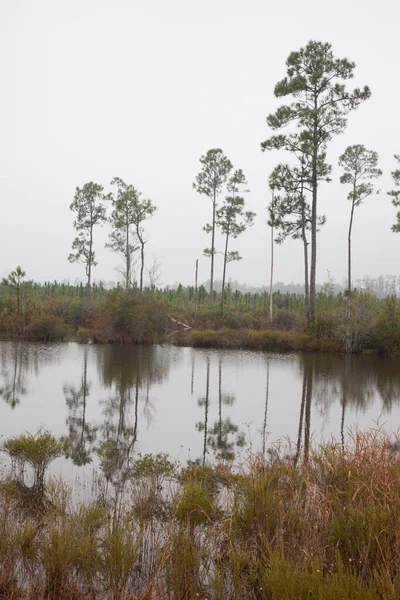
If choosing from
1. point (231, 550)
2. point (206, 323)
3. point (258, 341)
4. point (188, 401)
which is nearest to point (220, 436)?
point (188, 401)

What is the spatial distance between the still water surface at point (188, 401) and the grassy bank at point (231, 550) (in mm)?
2626

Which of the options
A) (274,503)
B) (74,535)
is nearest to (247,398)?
(274,503)

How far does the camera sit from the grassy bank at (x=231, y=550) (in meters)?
3.25

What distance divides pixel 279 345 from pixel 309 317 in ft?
7.58

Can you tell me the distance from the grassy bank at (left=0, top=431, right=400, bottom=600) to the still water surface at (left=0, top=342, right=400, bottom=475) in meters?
2.63

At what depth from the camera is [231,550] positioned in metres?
3.76

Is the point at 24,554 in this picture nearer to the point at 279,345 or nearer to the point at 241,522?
the point at 241,522

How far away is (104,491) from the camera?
5.64 meters

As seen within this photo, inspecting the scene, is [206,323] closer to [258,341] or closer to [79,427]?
[258,341]

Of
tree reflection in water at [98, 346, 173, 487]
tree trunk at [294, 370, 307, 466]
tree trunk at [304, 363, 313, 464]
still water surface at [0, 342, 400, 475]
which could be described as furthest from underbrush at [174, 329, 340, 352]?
tree trunk at [294, 370, 307, 466]

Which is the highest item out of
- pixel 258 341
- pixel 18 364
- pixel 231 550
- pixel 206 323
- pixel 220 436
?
pixel 206 323

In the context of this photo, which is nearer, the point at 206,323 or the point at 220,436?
the point at 220,436

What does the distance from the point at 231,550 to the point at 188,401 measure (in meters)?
7.98

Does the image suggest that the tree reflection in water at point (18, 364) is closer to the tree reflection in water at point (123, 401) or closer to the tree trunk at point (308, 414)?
the tree reflection in water at point (123, 401)
